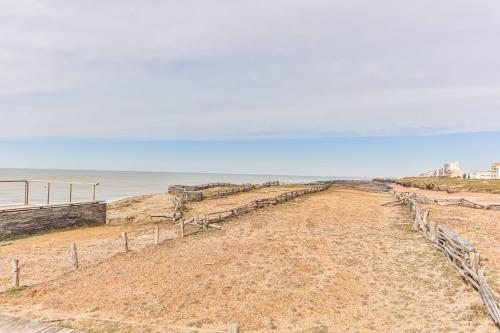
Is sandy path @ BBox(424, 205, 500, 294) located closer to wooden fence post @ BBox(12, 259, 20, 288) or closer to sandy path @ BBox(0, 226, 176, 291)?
sandy path @ BBox(0, 226, 176, 291)

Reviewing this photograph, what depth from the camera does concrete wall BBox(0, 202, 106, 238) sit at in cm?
1877

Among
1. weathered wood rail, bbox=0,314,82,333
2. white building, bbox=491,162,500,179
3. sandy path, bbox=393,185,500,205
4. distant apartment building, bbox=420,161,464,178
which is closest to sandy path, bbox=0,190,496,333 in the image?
weathered wood rail, bbox=0,314,82,333

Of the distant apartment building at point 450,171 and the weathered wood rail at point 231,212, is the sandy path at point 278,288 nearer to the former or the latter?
the weathered wood rail at point 231,212

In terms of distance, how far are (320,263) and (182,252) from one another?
6484 mm

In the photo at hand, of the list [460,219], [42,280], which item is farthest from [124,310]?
[460,219]

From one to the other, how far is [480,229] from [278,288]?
1565cm

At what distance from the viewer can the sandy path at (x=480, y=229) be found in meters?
12.8

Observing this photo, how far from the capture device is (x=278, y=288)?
11.3m

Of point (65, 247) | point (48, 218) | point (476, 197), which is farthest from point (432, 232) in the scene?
point (476, 197)

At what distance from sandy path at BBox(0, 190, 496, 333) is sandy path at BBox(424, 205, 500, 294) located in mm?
1646

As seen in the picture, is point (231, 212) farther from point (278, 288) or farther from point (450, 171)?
point (450, 171)

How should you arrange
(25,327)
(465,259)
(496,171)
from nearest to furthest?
(25,327), (465,259), (496,171)

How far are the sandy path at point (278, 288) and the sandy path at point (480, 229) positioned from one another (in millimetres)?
1646

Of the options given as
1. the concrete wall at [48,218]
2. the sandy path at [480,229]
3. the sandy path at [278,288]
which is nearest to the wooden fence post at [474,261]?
the sandy path at [278,288]
